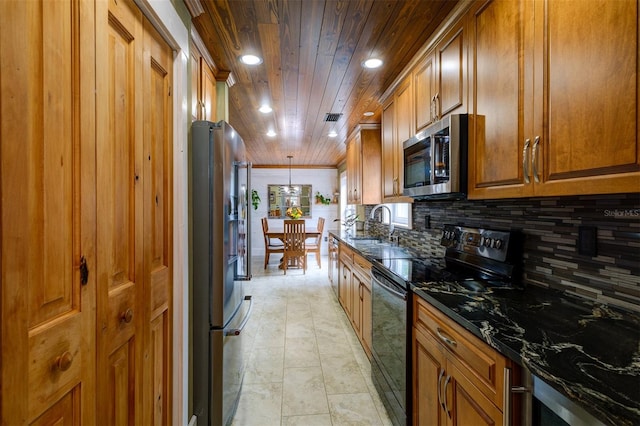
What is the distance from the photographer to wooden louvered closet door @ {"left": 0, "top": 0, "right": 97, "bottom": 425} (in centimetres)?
58

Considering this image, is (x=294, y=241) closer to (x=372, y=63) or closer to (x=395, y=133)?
(x=395, y=133)

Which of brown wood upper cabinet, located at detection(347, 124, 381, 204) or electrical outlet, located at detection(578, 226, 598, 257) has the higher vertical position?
brown wood upper cabinet, located at detection(347, 124, 381, 204)

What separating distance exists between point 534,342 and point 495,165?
31.3 inches

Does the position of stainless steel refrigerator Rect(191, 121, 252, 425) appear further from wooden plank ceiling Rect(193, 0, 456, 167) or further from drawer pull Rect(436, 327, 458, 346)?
drawer pull Rect(436, 327, 458, 346)

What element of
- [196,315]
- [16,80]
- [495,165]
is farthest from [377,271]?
[16,80]

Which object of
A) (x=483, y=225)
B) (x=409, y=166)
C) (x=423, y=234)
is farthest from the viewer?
(x=423, y=234)

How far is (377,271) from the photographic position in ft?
6.68

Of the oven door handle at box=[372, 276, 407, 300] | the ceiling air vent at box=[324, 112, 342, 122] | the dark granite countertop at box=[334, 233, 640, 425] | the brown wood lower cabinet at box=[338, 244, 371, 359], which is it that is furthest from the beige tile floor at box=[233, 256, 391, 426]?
the ceiling air vent at box=[324, 112, 342, 122]

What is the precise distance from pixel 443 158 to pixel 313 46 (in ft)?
3.69

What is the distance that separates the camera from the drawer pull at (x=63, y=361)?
27.6 inches

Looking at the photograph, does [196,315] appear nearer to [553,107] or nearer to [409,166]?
[409,166]

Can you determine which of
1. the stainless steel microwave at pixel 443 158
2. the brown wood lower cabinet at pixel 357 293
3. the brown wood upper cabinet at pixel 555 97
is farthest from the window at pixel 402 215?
the brown wood upper cabinet at pixel 555 97

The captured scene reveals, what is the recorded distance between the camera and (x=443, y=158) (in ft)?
5.40

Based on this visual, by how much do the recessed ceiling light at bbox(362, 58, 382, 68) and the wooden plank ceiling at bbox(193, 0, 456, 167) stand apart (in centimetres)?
5
